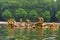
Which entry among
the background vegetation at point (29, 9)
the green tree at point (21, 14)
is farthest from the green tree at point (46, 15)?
the green tree at point (21, 14)

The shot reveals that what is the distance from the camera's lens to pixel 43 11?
3285 inches

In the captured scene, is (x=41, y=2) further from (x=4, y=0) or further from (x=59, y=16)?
(x=4, y=0)

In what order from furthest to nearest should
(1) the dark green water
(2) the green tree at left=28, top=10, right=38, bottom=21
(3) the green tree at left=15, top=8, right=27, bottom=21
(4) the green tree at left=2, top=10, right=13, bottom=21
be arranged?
(4) the green tree at left=2, top=10, right=13, bottom=21, (3) the green tree at left=15, top=8, right=27, bottom=21, (2) the green tree at left=28, top=10, right=38, bottom=21, (1) the dark green water

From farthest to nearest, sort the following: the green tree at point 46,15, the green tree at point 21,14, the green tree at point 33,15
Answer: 1. the green tree at point 21,14
2. the green tree at point 33,15
3. the green tree at point 46,15

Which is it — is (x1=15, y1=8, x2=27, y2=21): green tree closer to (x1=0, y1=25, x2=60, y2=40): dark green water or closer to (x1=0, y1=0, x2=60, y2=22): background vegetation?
(x1=0, y1=0, x2=60, y2=22): background vegetation

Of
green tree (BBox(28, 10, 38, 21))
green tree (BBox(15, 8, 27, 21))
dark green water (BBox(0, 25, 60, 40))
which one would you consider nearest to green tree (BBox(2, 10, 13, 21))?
green tree (BBox(15, 8, 27, 21))

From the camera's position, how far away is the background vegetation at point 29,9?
267ft

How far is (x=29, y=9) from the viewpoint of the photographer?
8462 centimetres

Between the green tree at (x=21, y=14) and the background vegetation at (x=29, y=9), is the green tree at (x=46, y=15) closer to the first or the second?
the background vegetation at (x=29, y=9)

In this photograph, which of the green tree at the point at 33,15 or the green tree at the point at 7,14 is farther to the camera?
the green tree at the point at 7,14

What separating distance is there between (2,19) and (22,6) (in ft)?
23.8

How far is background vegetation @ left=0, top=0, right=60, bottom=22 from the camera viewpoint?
3206 inches

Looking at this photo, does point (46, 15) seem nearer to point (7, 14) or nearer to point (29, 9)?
point (29, 9)

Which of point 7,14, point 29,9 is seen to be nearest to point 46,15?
point 29,9
